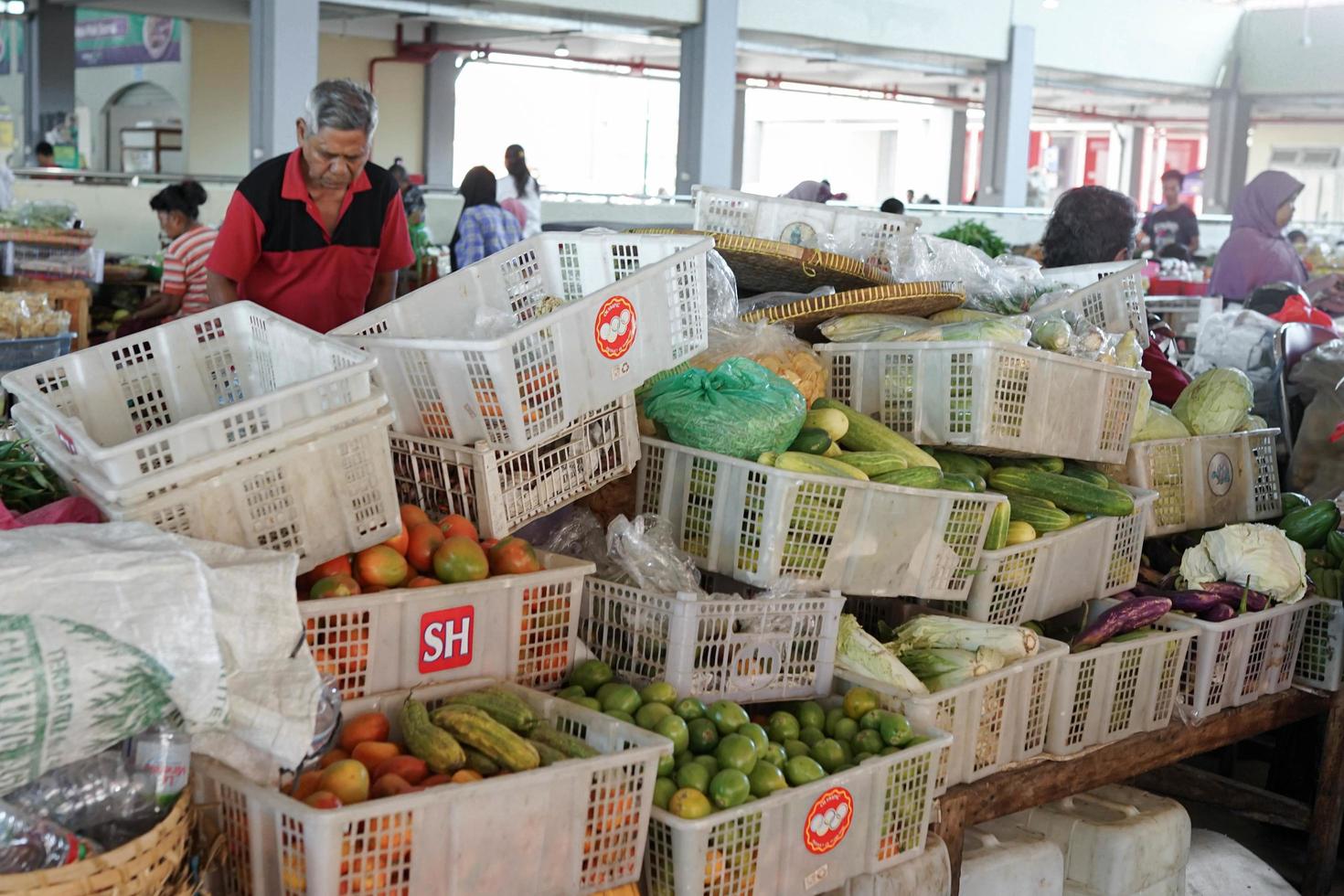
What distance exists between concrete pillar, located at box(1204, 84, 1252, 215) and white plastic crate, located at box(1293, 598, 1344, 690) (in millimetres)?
18827

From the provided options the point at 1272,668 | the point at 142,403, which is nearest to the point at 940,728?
the point at 1272,668

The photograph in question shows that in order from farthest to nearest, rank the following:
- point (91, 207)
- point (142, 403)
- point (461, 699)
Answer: point (91, 207) → point (142, 403) → point (461, 699)

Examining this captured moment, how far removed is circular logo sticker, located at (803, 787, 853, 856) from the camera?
2424mm

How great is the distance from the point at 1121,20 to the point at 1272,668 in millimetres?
16678

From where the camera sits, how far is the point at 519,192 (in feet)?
33.8

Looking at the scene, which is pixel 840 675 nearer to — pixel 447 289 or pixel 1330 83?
pixel 447 289

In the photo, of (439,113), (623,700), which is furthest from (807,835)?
(439,113)

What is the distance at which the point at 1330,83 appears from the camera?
20.1 metres

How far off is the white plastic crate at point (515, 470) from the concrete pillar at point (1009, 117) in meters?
15.0

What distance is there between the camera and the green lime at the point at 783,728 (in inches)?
103

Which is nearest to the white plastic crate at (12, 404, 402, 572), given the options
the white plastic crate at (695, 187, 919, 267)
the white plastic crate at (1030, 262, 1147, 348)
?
the white plastic crate at (695, 187, 919, 267)

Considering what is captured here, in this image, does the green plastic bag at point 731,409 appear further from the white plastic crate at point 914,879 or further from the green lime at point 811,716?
the white plastic crate at point 914,879

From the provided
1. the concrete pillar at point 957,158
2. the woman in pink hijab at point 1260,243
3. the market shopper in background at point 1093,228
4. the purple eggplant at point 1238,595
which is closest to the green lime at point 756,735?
the purple eggplant at point 1238,595

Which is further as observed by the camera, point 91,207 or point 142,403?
point 91,207
